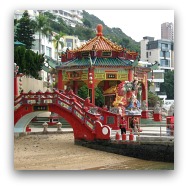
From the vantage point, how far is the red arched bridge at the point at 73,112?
10695 millimetres

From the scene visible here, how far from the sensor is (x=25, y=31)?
944cm

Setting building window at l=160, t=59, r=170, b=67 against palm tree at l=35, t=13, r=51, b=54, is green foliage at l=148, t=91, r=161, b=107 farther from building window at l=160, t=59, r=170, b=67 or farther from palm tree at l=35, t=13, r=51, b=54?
palm tree at l=35, t=13, r=51, b=54

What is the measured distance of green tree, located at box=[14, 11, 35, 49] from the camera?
9.12 metres

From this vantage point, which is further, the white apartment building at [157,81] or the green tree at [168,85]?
the white apartment building at [157,81]

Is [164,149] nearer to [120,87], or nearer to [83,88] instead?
A: [120,87]

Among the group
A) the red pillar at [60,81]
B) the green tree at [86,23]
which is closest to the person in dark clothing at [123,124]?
the red pillar at [60,81]

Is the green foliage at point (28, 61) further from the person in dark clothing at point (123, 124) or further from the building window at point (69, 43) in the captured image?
the person in dark clothing at point (123, 124)

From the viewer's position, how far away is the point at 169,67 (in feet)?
30.0

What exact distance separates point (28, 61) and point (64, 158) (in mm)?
1964

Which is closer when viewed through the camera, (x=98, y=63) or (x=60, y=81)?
(x=60, y=81)

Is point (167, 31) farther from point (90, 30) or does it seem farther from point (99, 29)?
point (90, 30)

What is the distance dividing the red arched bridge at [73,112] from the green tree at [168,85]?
175 centimetres

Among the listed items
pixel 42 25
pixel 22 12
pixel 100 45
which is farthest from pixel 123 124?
pixel 22 12
